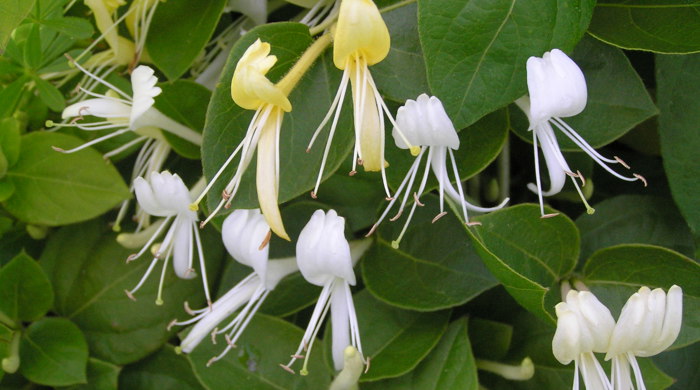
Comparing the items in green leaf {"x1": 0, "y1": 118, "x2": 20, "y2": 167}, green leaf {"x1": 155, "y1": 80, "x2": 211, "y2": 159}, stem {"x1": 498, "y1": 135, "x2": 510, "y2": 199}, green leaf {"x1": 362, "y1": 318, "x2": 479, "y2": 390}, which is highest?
green leaf {"x1": 155, "y1": 80, "x2": 211, "y2": 159}

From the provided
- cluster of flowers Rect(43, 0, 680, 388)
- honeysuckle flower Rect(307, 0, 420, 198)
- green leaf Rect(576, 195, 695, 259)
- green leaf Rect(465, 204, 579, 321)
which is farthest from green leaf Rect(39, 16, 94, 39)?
green leaf Rect(576, 195, 695, 259)

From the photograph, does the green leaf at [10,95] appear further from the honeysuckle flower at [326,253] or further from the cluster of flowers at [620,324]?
the cluster of flowers at [620,324]

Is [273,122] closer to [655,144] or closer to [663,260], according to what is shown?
[663,260]

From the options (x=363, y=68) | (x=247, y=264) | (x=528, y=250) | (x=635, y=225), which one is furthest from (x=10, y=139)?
(x=635, y=225)

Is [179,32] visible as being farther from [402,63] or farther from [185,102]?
[402,63]

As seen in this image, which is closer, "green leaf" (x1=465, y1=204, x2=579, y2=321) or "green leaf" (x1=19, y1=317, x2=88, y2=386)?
"green leaf" (x1=465, y1=204, x2=579, y2=321)

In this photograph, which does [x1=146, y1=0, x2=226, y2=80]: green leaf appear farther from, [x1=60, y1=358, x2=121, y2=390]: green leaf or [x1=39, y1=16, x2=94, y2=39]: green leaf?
[x1=60, y1=358, x2=121, y2=390]: green leaf

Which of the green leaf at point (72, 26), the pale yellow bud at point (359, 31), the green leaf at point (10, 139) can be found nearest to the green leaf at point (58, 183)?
the green leaf at point (10, 139)

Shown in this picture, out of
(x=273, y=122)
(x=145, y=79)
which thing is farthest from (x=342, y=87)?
(x=145, y=79)
